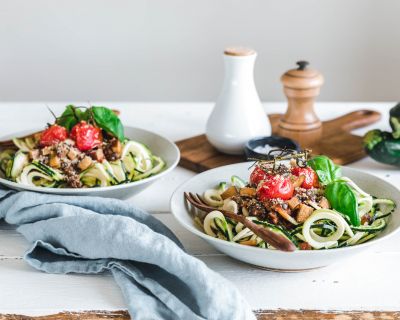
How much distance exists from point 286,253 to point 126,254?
14.5 inches

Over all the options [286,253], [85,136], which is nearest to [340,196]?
[286,253]

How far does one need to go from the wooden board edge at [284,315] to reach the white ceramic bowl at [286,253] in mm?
117

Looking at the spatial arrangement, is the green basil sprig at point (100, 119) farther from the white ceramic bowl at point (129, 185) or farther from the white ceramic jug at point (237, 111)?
the white ceramic jug at point (237, 111)

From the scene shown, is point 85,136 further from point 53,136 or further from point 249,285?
point 249,285

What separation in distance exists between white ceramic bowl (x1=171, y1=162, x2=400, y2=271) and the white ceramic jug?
0.50 m

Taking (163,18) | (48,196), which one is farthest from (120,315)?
(163,18)

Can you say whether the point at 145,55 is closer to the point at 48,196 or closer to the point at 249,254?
the point at 48,196

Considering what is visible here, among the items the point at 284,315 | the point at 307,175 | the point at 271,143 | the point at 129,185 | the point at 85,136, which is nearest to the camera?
the point at 284,315

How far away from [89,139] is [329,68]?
9.42 ft

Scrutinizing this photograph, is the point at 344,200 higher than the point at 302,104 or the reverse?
higher

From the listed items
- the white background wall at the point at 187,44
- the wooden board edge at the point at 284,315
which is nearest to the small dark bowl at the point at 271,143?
the wooden board edge at the point at 284,315

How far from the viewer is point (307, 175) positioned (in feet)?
5.69

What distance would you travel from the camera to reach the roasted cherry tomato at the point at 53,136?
6.89 ft

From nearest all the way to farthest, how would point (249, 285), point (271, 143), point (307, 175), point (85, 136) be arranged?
point (249, 285), point (307, 175), point (85, 136), point (271, 143)
